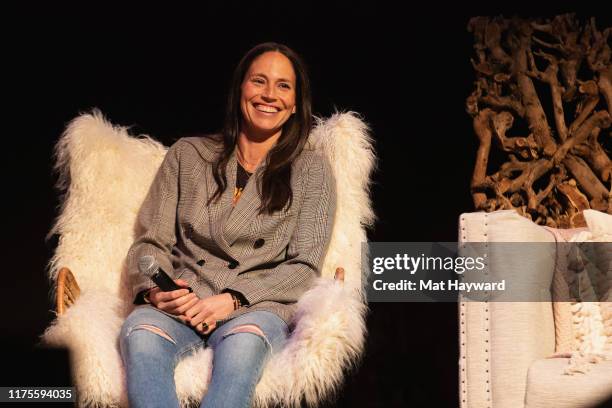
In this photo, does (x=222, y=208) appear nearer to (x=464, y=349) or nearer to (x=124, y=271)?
(x=124, y=271)

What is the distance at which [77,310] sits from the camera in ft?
7.77

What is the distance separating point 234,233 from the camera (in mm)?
2500

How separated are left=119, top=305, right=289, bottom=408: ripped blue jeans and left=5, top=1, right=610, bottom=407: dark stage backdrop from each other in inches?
46.4

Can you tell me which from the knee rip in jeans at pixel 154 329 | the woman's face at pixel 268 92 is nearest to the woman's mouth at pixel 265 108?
the woman's face at pixel 268 92

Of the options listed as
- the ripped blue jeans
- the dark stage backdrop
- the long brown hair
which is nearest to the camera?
the ripped blue jeans

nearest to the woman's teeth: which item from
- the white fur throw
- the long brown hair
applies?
the long brown hair

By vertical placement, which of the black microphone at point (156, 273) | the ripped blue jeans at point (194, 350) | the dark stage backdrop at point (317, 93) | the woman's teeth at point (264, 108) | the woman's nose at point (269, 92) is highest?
the dark stage backdrop at point (317, 93)

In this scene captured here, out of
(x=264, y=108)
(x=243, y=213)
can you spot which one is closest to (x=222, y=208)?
(x=243, y=213)

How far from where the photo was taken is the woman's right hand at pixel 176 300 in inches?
90.3

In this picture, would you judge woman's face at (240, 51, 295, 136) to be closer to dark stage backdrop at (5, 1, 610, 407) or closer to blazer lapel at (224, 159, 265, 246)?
blazer lapel at (224, 159, 265, 246)

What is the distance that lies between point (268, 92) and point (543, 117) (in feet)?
3.14

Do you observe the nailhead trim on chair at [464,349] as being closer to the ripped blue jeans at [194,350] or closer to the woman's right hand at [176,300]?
the ripped blue jeans at [194,350]

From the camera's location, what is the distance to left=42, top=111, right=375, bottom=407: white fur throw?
219cm

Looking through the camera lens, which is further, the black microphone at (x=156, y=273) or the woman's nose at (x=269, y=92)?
the woman's nose at (x=269, y=92)
